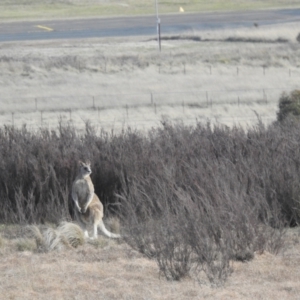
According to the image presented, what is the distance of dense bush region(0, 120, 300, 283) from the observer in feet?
31.9

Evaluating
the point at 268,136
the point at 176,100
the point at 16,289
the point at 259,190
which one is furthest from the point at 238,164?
the point at 176,100

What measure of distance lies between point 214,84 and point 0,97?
8480mm

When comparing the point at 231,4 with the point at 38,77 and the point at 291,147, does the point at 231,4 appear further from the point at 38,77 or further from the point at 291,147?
the point at 291,147

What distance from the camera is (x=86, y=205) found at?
40.7 ft

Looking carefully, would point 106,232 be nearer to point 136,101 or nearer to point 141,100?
point 136,101

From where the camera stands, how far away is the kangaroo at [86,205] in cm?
1230

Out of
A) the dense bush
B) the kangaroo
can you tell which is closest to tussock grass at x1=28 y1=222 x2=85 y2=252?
the kangaroo

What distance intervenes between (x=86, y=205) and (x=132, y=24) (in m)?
55.9

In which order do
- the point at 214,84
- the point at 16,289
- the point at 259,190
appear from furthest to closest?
the point at 214,84, the point at 259,190, the point at 16,289

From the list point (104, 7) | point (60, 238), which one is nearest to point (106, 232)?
point (60, 238)

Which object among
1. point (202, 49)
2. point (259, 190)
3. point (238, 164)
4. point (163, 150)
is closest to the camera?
point (259, 190)

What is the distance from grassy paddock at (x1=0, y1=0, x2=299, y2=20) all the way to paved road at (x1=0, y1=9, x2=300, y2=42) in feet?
22.3

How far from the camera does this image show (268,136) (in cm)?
1559

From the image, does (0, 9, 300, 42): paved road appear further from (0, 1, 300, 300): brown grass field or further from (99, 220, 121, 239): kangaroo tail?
(99, 220, 121, 239): kangaroo tail
